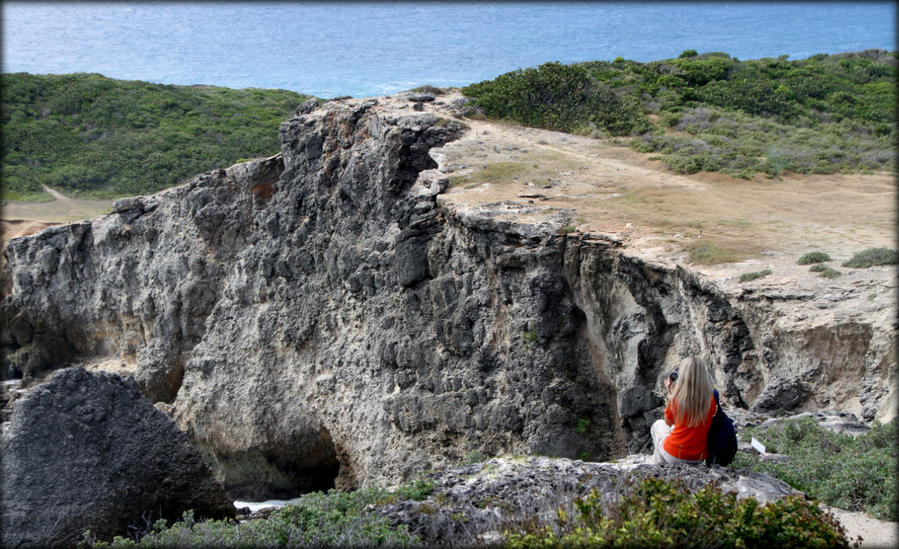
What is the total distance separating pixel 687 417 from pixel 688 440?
0.29 m

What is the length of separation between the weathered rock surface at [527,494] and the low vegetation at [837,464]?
0.66 metres

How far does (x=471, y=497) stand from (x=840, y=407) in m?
5.62

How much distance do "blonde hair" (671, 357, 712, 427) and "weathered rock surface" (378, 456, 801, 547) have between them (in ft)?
2.00

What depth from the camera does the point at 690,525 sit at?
5.54 metres

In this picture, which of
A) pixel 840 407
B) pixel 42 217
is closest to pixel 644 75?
pixel 840 407

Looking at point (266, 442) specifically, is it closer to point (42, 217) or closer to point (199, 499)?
point (199, 499)

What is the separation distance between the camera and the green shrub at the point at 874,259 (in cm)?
1125

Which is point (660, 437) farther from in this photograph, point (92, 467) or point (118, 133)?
point (118, 133)

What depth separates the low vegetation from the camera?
21.9 feet

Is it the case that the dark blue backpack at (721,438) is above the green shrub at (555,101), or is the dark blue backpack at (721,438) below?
below

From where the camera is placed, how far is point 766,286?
36.6 ft

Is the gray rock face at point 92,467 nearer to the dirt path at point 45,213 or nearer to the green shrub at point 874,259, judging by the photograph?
the green shrub at point 874,259

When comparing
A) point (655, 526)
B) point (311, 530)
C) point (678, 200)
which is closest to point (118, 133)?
point (678, 200)

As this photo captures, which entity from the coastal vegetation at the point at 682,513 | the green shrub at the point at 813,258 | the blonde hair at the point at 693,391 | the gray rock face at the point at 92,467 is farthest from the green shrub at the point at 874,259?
the gray rock face at the point at 92,467
